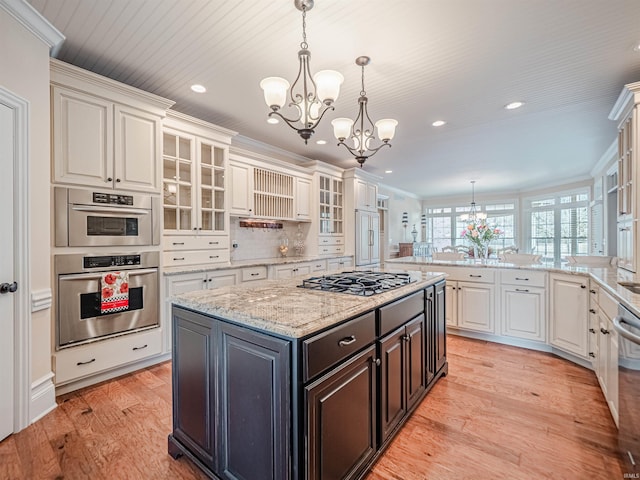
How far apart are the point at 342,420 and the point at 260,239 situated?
3.63 metres

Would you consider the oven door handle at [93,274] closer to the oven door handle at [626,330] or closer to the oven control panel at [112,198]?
the oven control panel at [112,198]

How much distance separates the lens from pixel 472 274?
11.7ft

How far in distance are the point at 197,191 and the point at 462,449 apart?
10.8ft

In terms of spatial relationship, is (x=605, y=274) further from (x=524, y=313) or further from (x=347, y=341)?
(x=347, y=341)

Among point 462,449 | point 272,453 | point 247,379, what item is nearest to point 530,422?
point 462,449

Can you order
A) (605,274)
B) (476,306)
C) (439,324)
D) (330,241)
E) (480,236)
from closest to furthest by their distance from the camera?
1. (439,324)
2. (605,274)
3. (476,306)
4. (330,241)
5. (480,236)

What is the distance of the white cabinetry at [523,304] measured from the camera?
3172mm

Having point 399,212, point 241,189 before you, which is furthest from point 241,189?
point 399,212

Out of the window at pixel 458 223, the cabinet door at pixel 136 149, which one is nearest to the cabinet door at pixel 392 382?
the cabinet door at pixel 136 149

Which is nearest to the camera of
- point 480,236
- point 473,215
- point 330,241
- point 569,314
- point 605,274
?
point 605,274

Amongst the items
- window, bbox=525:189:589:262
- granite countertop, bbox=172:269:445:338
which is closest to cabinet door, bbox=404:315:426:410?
granite countertop, bbox=172:269:445:338

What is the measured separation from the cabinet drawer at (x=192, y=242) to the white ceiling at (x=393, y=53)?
150cm

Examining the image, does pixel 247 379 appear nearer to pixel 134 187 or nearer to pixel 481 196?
pixel 134 187

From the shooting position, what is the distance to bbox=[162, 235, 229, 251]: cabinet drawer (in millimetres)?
3148
